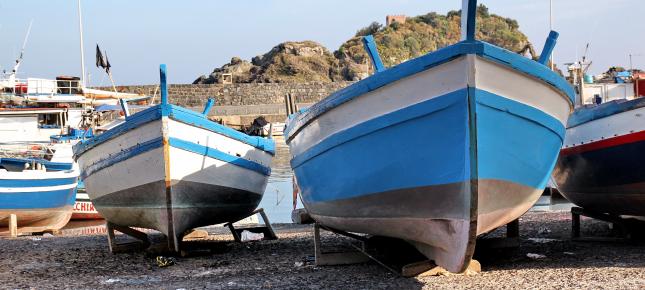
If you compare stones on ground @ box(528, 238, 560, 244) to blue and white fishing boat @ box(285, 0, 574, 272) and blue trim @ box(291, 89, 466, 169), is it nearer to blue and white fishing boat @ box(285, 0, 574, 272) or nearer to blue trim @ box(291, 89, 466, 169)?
blue and white fishing boat @ box(285, 0, 574, 272)

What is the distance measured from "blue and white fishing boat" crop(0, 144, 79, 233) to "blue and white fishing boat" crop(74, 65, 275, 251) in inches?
231

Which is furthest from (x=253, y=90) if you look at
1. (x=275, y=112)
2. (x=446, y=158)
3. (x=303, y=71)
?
(x=446, y=158)

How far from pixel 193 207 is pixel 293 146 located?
4.30ft

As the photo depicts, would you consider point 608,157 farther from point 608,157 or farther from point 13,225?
point 13,225

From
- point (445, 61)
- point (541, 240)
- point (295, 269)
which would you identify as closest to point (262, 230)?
point (295, 269)

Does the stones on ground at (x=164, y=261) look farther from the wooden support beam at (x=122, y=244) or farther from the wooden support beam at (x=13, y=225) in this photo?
the wooden support beam at (x=13, y=225)

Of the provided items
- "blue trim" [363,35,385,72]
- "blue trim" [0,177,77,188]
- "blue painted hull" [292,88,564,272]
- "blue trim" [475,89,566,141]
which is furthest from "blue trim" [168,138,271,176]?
"blue trim" [0,177,77,188]

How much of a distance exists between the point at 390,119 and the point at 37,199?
11232 mm

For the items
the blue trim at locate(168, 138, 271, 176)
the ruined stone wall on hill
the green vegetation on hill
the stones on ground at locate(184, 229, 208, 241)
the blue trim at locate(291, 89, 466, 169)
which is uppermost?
the green vegetation on hill

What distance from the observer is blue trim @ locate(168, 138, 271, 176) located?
26.4 ft

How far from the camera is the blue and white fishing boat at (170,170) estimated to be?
26.3 ft

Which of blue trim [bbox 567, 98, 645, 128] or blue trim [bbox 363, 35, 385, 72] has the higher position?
blue trim [bbox 363, 35, 385, 72]

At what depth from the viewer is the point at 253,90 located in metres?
48.6

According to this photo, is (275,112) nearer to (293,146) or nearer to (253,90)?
(253,90)
